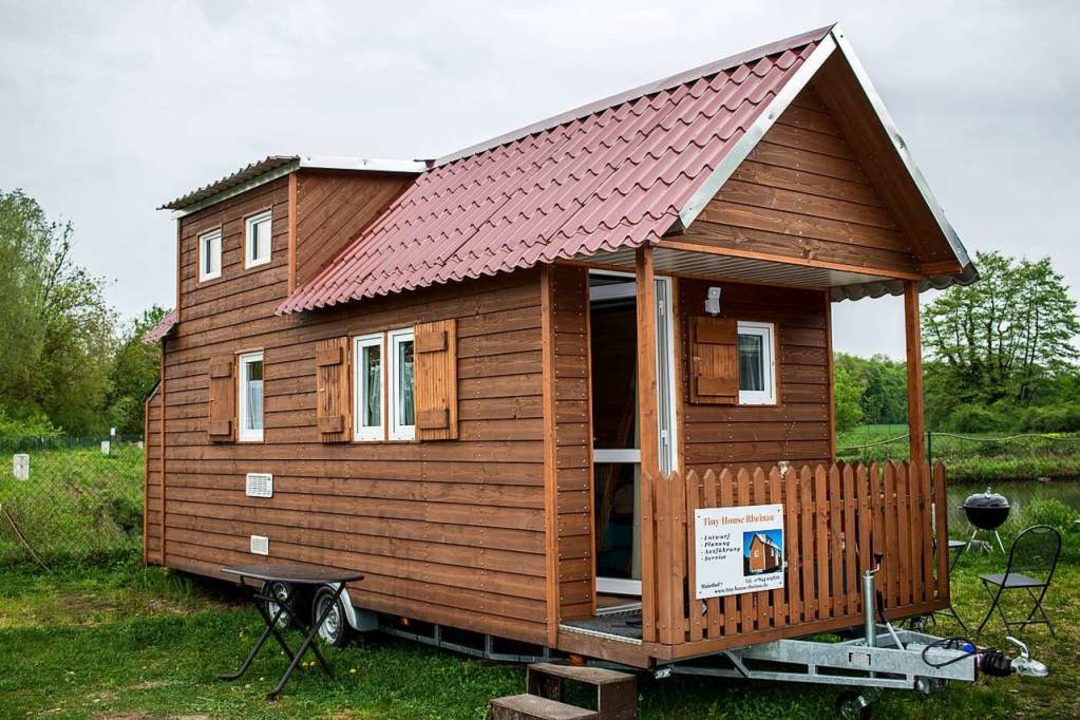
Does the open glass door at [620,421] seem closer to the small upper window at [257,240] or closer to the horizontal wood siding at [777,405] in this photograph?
the horizontal wood siding at [777,405]

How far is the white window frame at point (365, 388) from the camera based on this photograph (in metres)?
9.53

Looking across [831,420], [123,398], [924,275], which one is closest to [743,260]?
[924,275]

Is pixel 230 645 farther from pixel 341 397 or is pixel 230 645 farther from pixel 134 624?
pixel 341 397

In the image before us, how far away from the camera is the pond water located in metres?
18.0

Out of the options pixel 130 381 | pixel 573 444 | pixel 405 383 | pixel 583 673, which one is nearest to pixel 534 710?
pixel 583 673

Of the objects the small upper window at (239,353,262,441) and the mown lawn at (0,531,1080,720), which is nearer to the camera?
the mown lawn at (0,531,1080,720)

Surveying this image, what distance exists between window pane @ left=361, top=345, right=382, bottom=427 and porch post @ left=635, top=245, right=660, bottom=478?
3602 millimetres

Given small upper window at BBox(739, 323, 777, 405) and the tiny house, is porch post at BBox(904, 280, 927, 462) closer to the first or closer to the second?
the tiny house

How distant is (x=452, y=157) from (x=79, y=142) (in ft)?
78.4

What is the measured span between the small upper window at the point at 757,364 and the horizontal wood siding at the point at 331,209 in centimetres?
438

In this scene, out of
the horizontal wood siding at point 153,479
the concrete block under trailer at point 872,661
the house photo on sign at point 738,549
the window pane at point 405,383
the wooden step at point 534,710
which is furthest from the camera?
the horizontal wood siding at point 153,479

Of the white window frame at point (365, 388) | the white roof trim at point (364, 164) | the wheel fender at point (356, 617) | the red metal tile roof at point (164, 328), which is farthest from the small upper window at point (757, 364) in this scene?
the red metal tile roof at point (164, 328)

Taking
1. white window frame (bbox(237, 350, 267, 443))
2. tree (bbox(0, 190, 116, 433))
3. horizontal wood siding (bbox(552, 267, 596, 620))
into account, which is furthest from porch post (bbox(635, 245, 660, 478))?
tree (bbox(0, 190, 116, 433))

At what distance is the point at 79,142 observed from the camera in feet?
103
